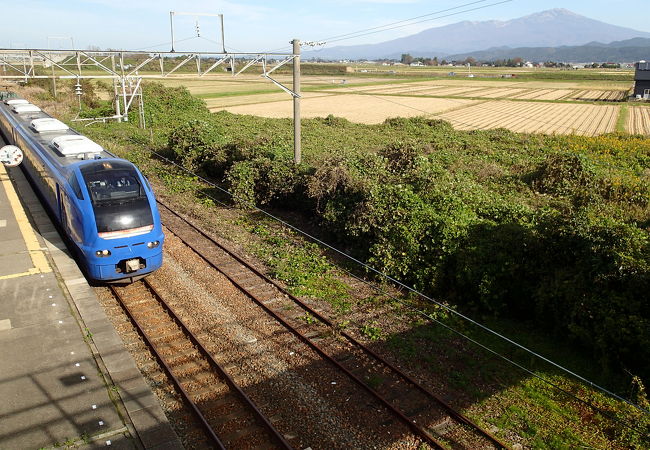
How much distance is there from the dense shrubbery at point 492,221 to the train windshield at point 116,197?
607 cm

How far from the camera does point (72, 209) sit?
1216 centimetres

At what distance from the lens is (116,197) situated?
39.3 feet

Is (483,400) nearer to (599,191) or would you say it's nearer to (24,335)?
(24,335)

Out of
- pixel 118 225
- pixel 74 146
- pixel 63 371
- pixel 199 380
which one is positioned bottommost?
pixel 199 380

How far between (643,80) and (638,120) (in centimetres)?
2746

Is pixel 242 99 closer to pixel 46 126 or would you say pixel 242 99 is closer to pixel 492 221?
pixel 46 126

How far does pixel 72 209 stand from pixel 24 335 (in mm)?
3479

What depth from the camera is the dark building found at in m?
71.6

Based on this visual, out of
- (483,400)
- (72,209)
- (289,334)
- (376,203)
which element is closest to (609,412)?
(483,400)

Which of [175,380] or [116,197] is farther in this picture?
[116,197]

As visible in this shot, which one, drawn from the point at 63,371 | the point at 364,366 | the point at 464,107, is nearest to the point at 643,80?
the point at 464,107

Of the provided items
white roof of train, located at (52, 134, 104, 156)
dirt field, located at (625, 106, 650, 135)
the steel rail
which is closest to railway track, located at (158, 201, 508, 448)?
the steel rail

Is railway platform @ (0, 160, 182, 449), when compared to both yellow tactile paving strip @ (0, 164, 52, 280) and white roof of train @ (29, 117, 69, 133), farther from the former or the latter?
white roof of train @ (29, 117, 69, 133)

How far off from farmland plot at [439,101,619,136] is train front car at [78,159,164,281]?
3657 cm
